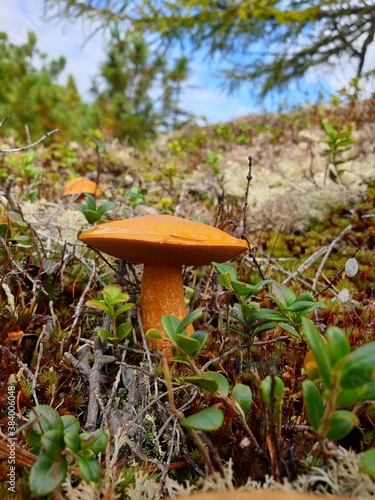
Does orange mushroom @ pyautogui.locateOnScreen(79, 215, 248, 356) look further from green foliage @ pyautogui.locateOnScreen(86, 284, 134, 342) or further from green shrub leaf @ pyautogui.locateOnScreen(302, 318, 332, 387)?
green shrub leaf @ pyautogui.locateOnScreen(302, 318, 332, 387)

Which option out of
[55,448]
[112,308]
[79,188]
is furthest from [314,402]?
[79,188]

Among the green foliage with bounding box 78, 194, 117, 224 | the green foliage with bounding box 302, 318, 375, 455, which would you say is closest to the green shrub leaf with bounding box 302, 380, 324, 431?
the green foliage with bounding box 302, 318, 375, 455

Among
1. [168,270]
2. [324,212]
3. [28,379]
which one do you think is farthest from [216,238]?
[324,212]

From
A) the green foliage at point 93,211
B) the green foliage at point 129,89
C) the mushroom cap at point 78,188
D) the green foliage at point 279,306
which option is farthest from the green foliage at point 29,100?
the green foliage at point 279,306

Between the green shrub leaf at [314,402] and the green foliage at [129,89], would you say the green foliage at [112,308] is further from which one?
the green foliage at [129,89]

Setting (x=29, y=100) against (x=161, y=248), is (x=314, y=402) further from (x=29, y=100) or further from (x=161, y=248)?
(x=29, y=100)
